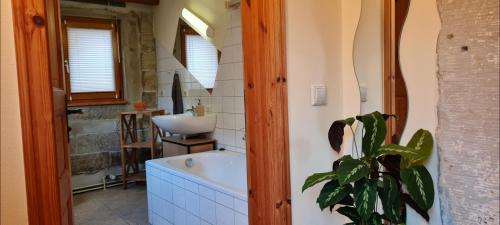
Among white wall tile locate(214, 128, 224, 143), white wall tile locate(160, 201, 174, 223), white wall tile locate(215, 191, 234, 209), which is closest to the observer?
white wall tile locate(215, 191, 234, 209)

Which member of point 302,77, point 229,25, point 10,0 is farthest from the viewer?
point 229,25

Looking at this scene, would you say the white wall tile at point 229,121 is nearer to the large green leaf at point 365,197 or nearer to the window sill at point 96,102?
the window sill at point 96,102

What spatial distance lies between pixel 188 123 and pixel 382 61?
7.65ft

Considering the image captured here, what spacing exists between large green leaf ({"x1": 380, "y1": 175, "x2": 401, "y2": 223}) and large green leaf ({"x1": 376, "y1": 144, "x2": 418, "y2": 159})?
0.09 metres

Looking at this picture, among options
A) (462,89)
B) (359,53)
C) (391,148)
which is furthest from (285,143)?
(462,89)

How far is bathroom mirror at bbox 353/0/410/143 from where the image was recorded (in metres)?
1.55

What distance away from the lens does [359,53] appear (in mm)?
1716

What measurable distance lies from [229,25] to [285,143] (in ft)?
7.10

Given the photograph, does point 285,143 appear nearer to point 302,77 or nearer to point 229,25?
point 302,77

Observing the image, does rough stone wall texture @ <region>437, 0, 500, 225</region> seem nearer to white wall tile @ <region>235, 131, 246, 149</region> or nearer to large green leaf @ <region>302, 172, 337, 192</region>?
large green leaf @ <region>302, 172, 337, 192</region>

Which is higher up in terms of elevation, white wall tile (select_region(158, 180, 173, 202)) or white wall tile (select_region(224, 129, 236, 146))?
white wall tile (select_region(224, 129, 236, 146))

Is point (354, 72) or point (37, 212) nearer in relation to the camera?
Result: point (37, 212)

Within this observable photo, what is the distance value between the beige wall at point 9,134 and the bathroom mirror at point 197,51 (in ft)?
8.93

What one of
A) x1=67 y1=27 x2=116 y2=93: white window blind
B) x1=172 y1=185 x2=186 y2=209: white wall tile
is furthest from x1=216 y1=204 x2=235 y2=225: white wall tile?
x1=67 y1=27 x2=116 y2=93: white window blind
